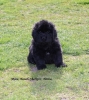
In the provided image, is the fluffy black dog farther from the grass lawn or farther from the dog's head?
the grass lawn

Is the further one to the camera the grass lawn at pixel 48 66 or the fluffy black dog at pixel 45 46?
the fluffy black dog at pixel 45 46

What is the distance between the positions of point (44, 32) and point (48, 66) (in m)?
0.85

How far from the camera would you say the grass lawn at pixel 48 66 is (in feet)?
20.7

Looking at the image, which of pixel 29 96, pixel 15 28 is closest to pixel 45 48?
pixel 29 96

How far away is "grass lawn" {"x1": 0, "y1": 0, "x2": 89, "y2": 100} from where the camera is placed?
20.7 ft

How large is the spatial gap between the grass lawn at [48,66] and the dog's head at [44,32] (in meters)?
0.67

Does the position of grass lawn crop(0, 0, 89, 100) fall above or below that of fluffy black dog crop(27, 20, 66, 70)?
below

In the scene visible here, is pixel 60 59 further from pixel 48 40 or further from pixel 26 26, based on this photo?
pixel 26 26

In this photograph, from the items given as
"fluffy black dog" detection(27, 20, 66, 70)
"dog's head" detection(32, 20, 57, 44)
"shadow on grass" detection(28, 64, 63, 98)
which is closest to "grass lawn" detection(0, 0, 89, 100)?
"shadow on grass" detection(28, 64, 63, 98)

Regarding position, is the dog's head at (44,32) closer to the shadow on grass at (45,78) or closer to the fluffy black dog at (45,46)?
the fluffy black dog at (45,46)

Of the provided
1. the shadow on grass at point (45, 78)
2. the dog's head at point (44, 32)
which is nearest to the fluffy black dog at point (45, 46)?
the dog's head at point (44, 32)

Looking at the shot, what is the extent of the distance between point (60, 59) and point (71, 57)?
842 mm

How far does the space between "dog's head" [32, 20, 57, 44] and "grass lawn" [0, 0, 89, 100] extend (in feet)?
2.19

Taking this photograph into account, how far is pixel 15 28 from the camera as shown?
11477 millimetres
